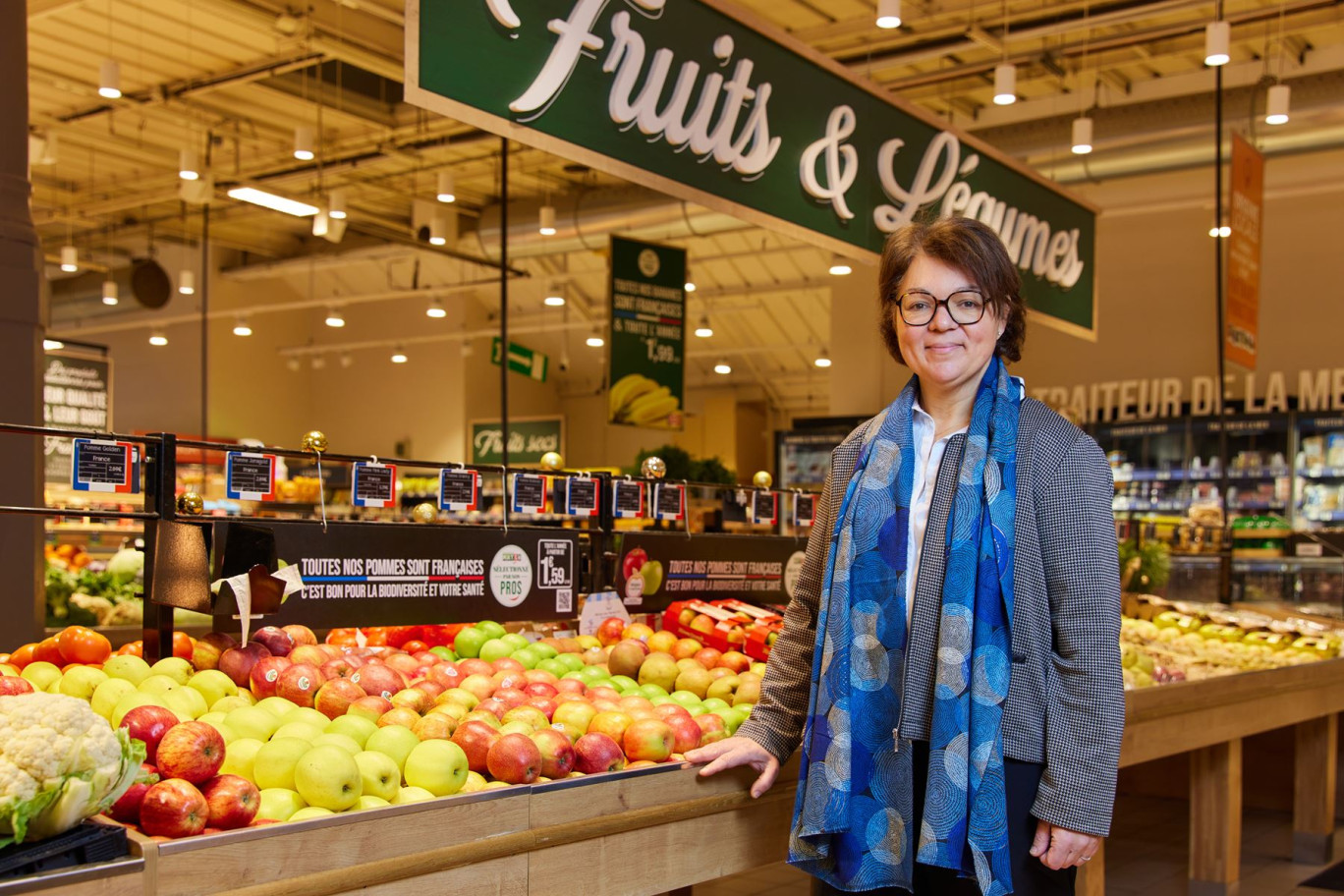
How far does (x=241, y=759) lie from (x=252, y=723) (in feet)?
0.56

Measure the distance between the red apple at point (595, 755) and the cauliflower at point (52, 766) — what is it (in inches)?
37.1

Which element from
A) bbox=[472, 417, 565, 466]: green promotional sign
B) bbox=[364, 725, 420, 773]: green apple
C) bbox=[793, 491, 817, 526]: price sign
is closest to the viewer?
bbox=[364, 725, 420, 773]: green apple

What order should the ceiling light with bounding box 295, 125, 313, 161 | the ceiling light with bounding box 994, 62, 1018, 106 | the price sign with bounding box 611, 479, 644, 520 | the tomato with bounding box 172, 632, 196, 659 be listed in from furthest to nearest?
the ceiling light with bounding box 295, 125, 313, 161
the ceiling light with bounding box 994, 62, 1018, 106
the price sign with bounding box 611, 479, 644, 520
the tomato with bounding box 172, 632, 196, 659

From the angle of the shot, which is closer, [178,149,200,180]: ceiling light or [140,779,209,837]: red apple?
[140,779,209,837]: red apple

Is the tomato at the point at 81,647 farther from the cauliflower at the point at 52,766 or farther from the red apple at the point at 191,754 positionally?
the cauliflower at the point at 52,766

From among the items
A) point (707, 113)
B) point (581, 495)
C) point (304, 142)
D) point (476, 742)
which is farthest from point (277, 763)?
point (304, 142)

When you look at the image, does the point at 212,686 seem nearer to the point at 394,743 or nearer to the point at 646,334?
the point at 394,743

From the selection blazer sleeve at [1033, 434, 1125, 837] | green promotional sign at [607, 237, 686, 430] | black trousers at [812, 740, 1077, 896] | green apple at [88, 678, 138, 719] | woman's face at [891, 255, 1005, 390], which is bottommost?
black trousers at [812, 740, 1077, 896]

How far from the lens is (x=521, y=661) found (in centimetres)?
337

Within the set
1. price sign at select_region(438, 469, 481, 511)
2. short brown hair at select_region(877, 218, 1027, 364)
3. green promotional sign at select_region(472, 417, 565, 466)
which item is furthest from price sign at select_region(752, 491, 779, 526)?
green promotional sign at select_region(472, 417, 565, 466)

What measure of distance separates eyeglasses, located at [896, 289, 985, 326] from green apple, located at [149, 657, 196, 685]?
1696 mm

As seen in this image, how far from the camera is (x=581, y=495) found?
4.14m

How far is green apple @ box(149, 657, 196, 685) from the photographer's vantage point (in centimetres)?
262

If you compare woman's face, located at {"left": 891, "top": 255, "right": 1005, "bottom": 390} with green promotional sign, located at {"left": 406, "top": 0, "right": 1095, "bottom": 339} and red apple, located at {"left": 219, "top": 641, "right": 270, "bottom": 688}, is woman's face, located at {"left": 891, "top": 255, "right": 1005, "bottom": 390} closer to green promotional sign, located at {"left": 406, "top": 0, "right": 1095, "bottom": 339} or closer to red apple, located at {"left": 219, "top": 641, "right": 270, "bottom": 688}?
green promotional sign, located at {"left": 406, "top": 0, "right": 1095, "bottom": 339}
